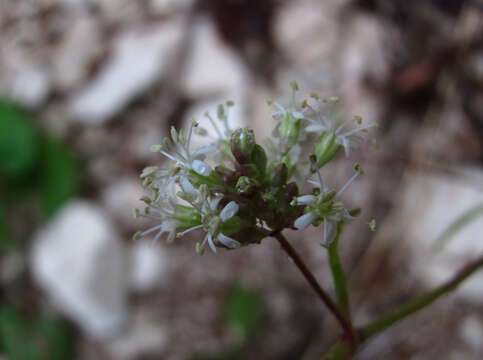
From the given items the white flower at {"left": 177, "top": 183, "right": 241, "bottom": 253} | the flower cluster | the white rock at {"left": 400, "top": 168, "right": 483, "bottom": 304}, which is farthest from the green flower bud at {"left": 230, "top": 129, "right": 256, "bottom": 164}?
the white rock at {"left": 400, "top": 168, "right": 483, "bottom": 304}

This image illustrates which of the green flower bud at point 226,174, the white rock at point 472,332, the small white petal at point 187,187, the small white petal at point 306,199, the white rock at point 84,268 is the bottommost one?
the white rock at point 472,332

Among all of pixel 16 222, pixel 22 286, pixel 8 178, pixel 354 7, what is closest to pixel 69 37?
pixel 8 178

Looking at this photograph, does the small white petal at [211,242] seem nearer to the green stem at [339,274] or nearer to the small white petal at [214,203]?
the small white petal at [214,203]

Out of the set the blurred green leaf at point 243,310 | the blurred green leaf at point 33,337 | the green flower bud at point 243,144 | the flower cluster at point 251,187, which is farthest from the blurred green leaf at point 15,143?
the green flower bud at point 243,144

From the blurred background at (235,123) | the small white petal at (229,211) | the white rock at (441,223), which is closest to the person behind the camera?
the small white petal at (229,211)

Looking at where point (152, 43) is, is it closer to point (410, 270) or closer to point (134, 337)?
point (134, 337)
